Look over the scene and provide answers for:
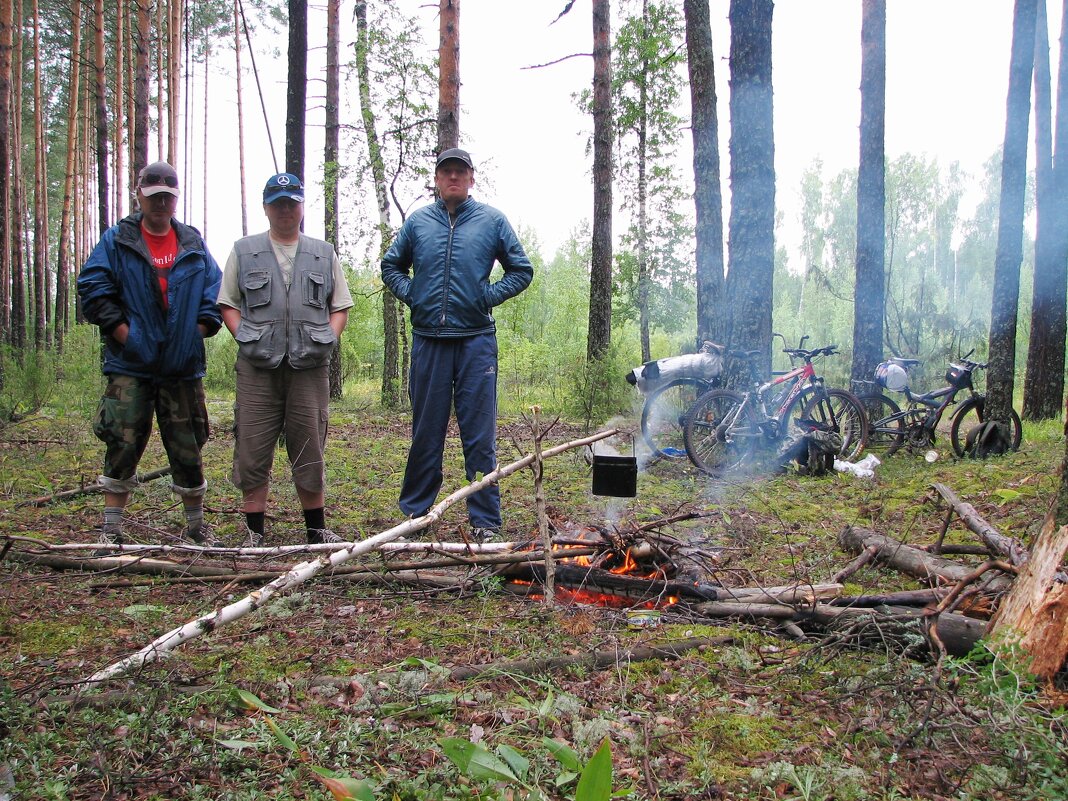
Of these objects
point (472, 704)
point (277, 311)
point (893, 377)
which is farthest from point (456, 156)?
point (893, 377)

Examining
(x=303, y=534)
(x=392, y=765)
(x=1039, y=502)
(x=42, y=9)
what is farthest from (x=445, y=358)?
(x=42, y=9)

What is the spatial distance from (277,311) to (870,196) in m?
8.21

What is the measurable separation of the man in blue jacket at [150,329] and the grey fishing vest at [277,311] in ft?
0.93

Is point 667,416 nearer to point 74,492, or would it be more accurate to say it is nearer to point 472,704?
point 74,492

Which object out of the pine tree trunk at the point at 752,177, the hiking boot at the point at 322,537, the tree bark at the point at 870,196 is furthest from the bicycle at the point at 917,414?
the hiking boot at the point at 322,537

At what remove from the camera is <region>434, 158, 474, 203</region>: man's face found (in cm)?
421

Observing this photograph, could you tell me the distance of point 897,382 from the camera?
7539 millimetres

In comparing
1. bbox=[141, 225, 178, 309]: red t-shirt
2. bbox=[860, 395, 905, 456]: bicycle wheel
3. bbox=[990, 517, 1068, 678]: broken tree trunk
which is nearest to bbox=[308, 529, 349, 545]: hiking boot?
bbox=[141, 225, 178, 309]: red t-shirt

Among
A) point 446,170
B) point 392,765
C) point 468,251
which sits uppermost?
point 446,170

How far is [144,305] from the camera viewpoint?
3.84 metres

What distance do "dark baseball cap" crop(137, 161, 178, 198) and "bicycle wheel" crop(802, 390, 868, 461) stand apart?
5.89m

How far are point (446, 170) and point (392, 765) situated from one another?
3364 mm

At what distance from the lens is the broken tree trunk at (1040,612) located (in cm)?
222

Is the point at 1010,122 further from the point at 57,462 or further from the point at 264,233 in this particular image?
the point at 57,462
